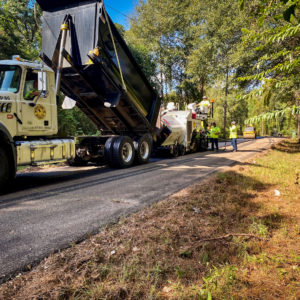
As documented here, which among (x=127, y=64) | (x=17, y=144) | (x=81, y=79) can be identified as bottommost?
(x=17, y=144)

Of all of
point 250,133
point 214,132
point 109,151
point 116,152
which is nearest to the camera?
point 116,152

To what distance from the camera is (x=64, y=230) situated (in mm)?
3180

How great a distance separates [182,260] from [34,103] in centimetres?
502

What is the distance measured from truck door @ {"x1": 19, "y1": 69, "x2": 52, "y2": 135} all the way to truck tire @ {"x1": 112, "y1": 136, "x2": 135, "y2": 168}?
252cm

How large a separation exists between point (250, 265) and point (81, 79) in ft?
22.1

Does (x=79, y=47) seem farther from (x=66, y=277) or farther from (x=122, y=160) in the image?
(x=66, y=277)

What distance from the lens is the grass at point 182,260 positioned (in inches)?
75.7

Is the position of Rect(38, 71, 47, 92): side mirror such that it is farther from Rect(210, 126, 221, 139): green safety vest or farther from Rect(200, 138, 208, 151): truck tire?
Rect(210, 126, 221, 139): green safety vest

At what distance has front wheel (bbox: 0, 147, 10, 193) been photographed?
198 inches

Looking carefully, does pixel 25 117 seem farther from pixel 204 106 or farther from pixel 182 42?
pixel 182 42

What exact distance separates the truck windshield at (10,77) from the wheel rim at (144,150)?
4871 mm

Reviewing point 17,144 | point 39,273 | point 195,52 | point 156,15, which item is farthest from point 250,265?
point 156,15

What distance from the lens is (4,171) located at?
5.07m

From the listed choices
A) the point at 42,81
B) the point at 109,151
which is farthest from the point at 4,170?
Answer: the point at 109,151
